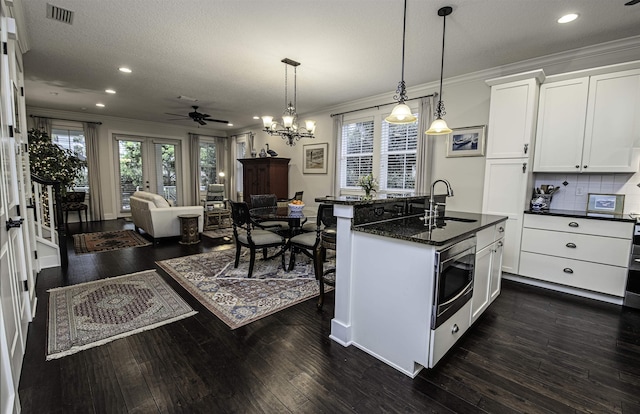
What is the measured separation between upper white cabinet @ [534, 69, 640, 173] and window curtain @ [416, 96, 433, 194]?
1.44 m

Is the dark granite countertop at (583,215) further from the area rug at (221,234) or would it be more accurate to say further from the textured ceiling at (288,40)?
the area rug at (221,234)

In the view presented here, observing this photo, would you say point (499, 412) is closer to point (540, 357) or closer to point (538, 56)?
point (540, 357)

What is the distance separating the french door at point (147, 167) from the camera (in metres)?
8.09

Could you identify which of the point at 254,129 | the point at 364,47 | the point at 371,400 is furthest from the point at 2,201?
the point at 254,129

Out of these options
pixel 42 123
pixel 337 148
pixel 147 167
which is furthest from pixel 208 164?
pixel 337 148

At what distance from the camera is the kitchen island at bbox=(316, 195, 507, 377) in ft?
5.78

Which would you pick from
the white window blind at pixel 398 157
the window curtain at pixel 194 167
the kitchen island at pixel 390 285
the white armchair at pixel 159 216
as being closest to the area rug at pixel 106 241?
the white armchair at pixel 159 216

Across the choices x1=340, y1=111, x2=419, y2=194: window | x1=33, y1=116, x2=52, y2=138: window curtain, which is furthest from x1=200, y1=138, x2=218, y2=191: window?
x1=340, y1=111, x2=419, y2=194: window

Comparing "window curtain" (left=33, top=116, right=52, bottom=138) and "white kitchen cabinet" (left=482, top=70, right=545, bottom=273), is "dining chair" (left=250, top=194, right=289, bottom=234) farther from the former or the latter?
"window curtain" (left=33, top=116, right=52, bottom=138)

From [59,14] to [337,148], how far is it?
4.40 m

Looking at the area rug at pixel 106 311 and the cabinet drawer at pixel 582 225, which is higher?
the cabinet drawer at pixel 582 225

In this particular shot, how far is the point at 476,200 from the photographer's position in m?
4.26

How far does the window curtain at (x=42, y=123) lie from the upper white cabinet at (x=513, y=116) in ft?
30.2

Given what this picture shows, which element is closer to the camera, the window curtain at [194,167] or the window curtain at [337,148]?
the window curtain at [337,148]
